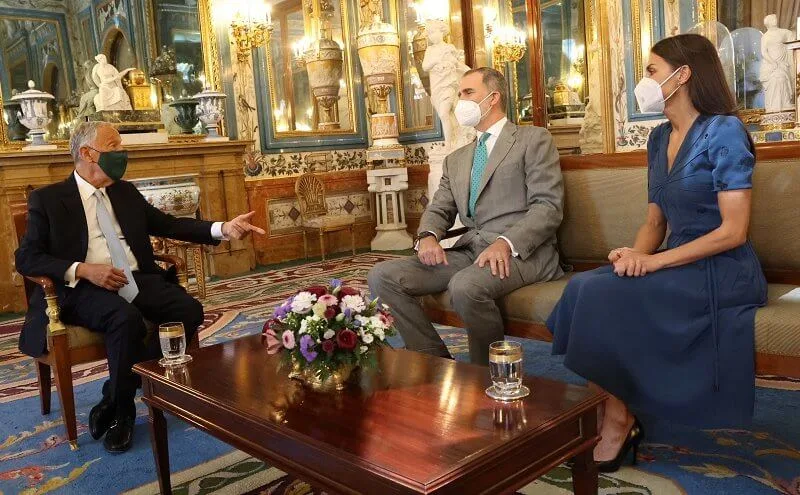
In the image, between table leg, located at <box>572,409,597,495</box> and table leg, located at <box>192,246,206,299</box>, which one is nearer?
table leg, located at <box>572,409,597,495</box>

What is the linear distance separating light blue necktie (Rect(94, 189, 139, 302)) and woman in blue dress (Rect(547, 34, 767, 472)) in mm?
1801

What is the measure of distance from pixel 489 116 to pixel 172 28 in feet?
17.2

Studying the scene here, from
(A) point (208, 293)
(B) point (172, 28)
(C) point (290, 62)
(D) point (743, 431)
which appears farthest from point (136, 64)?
(D) point (743, 431)

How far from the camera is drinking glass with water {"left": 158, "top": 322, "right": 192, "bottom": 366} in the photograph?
2.29 metres

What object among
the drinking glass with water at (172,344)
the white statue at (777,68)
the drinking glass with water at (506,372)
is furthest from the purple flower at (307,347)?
the white statue at (777,68)

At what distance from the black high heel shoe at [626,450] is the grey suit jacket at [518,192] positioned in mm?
840

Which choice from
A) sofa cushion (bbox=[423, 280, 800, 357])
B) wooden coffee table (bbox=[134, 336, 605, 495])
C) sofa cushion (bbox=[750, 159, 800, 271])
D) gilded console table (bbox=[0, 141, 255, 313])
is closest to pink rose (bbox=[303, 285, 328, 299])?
wooden coffee table (bbox=[134, 336, 605, 495])

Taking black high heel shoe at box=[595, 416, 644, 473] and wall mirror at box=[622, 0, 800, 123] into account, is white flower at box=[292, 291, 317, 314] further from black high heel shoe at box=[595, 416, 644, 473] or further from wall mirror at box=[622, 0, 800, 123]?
wall mirror at box=[622, 0, 800, 123]

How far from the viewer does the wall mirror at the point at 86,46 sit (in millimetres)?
6660

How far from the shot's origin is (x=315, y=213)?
8.06 m

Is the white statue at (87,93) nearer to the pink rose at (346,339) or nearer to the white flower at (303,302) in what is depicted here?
the white flower at (303,302)

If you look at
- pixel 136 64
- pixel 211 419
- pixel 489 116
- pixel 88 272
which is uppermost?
pixel 136 64

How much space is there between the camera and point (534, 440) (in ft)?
5.04

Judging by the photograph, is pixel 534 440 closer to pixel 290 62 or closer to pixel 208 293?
pixel 208 293
